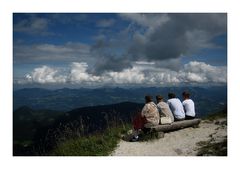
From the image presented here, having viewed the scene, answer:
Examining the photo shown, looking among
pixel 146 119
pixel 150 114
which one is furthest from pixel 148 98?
pixel 146 119

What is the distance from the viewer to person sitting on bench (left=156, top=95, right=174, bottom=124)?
12.9m

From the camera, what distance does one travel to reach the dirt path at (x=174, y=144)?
1191cm

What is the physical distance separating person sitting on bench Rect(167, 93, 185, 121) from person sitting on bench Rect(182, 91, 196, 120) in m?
0.30

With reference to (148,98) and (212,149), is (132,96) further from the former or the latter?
(212,149)

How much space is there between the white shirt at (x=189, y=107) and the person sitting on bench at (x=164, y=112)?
0.92 meters

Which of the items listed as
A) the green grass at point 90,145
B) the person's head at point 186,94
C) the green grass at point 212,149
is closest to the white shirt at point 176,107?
the person's head at point 186,94

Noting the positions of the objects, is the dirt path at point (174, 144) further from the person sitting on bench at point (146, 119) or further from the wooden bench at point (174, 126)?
the person sitting on bench at point (146, 119)

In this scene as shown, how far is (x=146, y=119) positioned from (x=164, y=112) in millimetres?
744

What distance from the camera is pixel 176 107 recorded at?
531 inches
